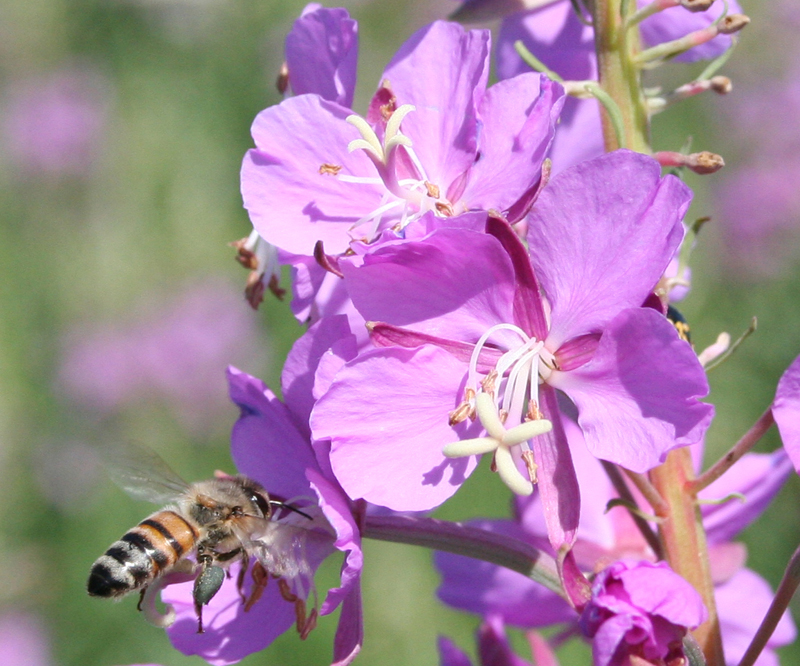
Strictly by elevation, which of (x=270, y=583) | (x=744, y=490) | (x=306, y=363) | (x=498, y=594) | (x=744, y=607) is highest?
(x=306, y=363)

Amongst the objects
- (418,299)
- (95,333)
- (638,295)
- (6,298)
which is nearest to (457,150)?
(418,299)

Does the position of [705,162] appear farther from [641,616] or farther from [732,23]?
[641,616]

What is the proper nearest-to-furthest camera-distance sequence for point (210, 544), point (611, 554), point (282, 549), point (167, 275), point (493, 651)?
1. point (282, 549)
2. point (210, 544)
3. point (493, 651)
4. point (611, 554)
5. point (167, 275)

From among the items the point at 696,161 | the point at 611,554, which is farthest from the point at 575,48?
the point at 611,554

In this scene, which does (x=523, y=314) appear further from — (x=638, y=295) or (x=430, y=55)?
(x=430, y=55)

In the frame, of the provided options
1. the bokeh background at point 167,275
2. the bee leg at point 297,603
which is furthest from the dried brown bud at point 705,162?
the bokeh background at point 167,275

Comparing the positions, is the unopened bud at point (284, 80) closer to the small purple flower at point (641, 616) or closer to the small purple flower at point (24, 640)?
the small purple flower at point (641, 616)

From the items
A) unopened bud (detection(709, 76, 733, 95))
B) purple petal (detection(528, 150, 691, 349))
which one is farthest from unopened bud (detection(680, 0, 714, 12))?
purple petal (detection(528, 150, 691, 349))
